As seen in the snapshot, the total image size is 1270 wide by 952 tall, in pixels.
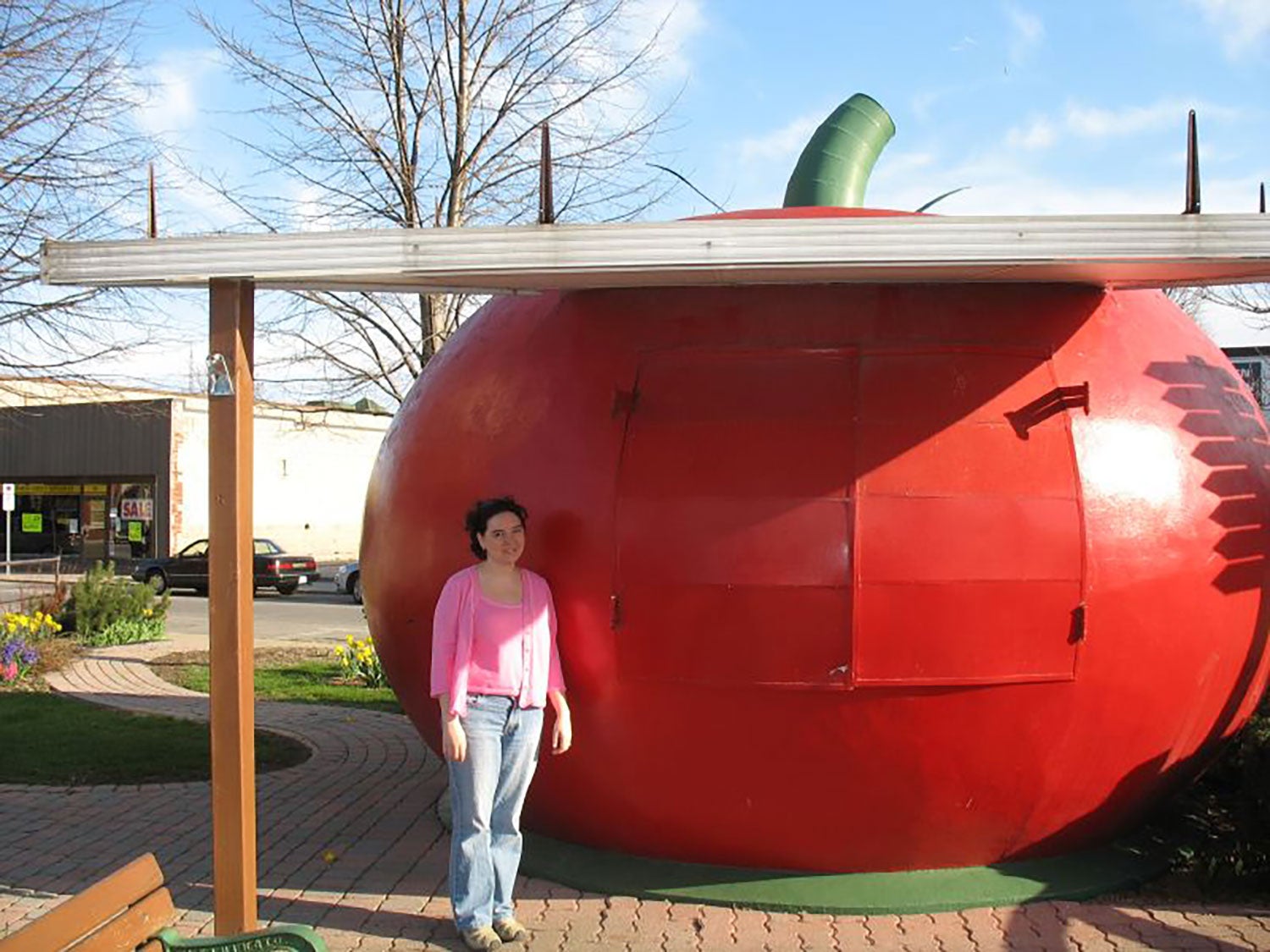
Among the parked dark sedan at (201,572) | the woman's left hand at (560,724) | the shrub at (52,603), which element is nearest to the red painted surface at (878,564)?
the woman's left hand at (560,724)

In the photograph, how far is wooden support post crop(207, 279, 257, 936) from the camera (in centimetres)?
445

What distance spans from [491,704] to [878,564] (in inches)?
62.2

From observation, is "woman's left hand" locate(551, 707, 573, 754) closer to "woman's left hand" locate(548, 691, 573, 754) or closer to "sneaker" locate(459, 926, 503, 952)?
"woman's left hand" locate(548, 691, 573, 754)

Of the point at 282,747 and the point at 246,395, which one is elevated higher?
the point at 246,395

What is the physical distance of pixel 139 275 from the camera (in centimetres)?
422

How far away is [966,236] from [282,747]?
6.59m

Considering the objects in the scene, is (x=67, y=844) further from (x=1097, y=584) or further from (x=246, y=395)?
(x=1097, y=584)

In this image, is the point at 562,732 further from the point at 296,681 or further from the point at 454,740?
the point at 296,681

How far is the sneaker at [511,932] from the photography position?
4766mm

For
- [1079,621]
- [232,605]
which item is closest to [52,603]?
[232,605]

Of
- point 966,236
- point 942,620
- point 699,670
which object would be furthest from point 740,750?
point 966,236

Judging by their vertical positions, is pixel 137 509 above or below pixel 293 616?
above

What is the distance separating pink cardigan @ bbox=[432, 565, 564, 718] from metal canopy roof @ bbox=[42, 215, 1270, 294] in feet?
4.11

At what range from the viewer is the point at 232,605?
14.7ft
